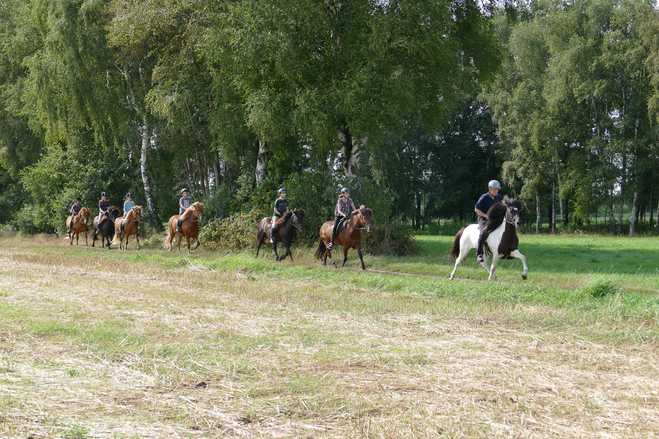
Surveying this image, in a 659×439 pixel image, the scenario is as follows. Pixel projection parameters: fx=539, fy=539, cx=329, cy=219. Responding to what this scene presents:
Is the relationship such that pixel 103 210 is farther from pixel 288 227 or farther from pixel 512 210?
pixel 512 210

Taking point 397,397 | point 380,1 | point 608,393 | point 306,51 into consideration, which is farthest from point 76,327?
point 380,1

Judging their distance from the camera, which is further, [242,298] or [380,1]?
[380,1]

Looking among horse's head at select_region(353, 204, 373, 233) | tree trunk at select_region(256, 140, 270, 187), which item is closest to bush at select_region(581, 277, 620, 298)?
horse's head at select_region(353, 204, 373, 233)

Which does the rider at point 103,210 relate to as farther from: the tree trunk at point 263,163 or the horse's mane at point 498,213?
the horse's mane at point 498,213

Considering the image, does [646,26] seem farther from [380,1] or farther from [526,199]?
[380,1]

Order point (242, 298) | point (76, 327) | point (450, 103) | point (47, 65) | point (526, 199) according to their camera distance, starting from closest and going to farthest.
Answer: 1. point (76, 327)
2. point (242, 298)
3. point (450, 103)
4. point (47, 65)
5. point (526, 199)

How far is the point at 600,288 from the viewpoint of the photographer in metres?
9.88

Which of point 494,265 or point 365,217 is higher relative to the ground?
point 365,217

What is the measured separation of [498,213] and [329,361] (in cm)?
793

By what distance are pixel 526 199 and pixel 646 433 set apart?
133 feet

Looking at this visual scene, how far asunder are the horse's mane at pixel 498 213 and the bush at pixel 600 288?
2.73 meters

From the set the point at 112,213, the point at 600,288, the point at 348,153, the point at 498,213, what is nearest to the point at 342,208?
the point at 498,213

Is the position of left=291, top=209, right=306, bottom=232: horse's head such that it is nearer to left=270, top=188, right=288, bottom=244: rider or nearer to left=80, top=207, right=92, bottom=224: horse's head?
left=270, top=188, right=288, bottom=244: rider

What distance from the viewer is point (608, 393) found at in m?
4.68
